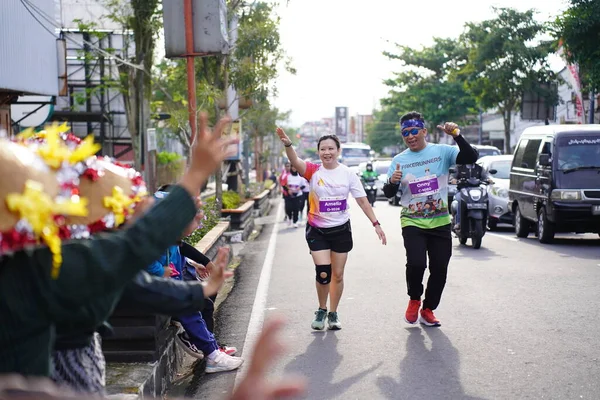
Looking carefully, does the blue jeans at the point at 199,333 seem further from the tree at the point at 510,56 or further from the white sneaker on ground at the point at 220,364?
the tree at the point at 510,56

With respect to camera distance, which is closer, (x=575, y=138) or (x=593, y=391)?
(x=593, y=391)

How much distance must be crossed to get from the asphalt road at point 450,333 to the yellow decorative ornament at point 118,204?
344 centimetres

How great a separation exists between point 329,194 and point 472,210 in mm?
7417

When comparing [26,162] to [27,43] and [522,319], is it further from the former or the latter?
[27,43]

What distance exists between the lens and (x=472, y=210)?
14984 millimetres

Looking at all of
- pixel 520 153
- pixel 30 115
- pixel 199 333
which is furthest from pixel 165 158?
pixel 199 333

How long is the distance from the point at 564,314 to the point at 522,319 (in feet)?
1.63

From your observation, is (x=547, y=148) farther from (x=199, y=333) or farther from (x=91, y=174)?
(x=91, y=174)

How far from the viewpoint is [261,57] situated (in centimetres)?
2127

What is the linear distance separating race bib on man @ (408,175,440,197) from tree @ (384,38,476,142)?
146 ft

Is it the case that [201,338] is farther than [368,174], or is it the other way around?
[368,174]

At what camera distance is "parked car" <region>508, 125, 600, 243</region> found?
49.1ft

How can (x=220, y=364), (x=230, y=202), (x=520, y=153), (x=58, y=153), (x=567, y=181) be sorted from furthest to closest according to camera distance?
1. (x=230, y=202)
2. (x=520, y=153)
3. (x=567, y=181)
4. (x=220, y=364)
5. (x=58, y=153)

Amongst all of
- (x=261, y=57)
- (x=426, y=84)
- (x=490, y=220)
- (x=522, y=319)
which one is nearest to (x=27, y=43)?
(x=261, y=57)
